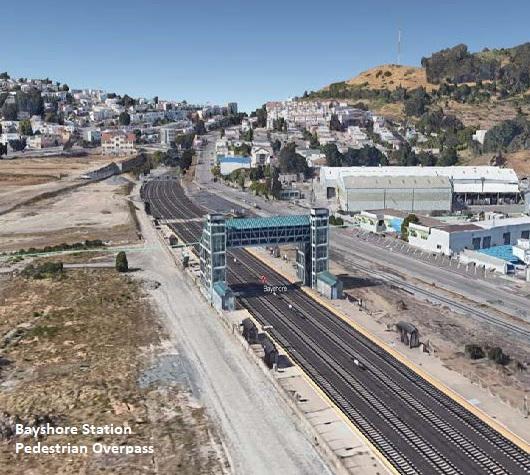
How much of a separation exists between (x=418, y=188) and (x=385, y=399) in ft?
301

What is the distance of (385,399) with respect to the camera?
123 ft

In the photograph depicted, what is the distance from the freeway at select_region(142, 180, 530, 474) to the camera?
1208 inches

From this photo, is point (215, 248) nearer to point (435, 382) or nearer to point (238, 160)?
point (435, 382)

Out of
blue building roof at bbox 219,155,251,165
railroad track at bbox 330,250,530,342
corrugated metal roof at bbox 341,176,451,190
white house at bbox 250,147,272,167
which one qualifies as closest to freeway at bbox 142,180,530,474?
railroad track at bbox 330,250,530,342

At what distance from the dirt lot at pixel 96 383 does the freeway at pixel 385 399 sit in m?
9.80

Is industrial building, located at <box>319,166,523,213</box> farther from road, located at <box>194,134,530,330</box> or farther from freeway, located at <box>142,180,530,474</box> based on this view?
freeway, located at <box>142,180,530,474</box>

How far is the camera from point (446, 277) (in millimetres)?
71312

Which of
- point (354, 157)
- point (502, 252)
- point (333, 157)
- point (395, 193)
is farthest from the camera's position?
point (354, 157)

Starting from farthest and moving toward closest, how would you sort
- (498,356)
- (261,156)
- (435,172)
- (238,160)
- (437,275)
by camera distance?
1. (238,160)
2. (261,156)
3. (435,172)
4. (437,275)
5. (498,356)

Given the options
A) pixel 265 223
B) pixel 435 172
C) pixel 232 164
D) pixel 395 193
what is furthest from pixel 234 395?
pixel 232 164

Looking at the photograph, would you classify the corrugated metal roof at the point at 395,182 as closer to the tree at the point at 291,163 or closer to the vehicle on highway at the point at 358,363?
the tree at the point at 291,163

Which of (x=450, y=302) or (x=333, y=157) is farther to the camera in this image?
(x=333, y=157)

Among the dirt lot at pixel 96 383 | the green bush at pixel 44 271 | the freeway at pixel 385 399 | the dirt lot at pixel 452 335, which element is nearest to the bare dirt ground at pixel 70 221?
the green bush at pixel 44 271

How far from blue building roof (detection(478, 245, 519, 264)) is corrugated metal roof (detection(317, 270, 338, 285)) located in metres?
28.3
